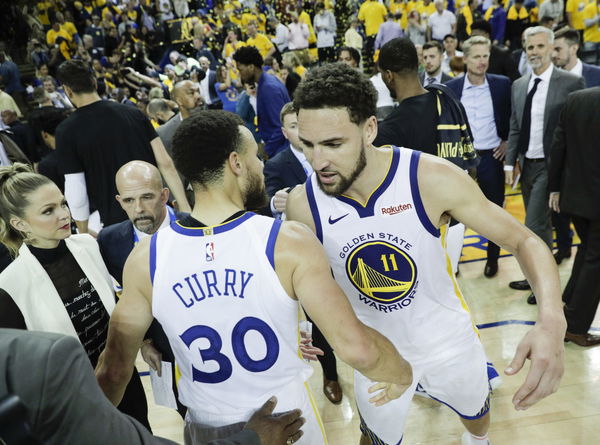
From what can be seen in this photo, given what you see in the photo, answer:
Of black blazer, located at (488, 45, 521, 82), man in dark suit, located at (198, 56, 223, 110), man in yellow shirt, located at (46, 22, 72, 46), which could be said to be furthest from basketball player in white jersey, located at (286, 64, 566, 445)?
man in yellow shirt, located at (46, 22, 72, 46)

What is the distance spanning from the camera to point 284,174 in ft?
12.4

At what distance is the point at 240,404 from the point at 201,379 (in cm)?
17

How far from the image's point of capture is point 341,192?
216cm

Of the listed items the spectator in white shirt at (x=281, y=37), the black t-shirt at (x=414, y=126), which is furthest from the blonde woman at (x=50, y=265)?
the spectator in white shirt at (x=281, y=37)

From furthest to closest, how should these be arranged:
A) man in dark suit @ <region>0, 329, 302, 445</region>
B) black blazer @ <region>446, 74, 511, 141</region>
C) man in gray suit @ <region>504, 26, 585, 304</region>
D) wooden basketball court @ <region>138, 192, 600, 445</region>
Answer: black blazer @ <region>446, 74, 511, 141</region>, man in gray suit @ <region>504, 26, 585, 304</region>, wooden basketball court @ <region>138, 192, 600, 445</region>, man in dark suit @ <region>0, 329, 302, 445</region>

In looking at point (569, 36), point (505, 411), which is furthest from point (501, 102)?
point (505, 411)

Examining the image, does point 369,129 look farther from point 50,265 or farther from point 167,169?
point 167,169

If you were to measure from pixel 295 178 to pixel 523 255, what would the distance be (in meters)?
2.04

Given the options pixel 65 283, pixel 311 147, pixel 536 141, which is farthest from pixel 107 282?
pixel 536 141

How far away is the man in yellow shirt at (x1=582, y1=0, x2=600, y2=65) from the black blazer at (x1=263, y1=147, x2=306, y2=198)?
7925 millimetres

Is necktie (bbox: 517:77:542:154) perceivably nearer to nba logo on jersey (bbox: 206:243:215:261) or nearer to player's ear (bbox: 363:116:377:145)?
player's ear (bbox: 363:116:377:145)

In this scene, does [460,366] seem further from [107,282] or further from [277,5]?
[277,5]

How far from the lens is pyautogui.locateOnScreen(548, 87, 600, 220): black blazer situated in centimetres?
351

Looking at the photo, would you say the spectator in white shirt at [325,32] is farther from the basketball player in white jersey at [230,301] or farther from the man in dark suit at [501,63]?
the basketball player in white jersey at [230,301]
